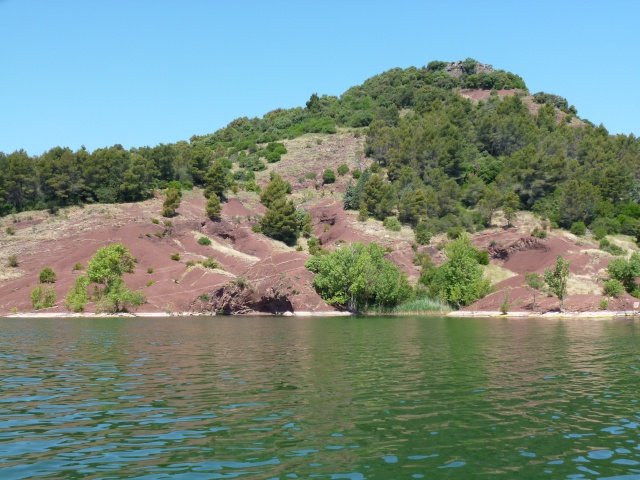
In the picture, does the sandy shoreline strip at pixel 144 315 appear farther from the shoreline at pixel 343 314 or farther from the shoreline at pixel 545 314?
the shoreline at pixel 545 314

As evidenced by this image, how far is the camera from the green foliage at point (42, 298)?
87188mm

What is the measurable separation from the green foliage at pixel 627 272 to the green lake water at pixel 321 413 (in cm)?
5392

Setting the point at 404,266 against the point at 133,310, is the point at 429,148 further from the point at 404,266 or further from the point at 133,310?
the point at 133,310

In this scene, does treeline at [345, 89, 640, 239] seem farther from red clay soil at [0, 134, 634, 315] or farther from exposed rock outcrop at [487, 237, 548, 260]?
exposed rock outcrop at [487, 237, 548, 260]

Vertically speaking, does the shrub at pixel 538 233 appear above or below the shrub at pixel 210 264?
above

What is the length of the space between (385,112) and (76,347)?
158215 mm

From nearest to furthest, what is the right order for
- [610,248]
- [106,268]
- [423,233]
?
[106,268] → [610,248] → [423,233]

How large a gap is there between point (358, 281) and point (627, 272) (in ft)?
129

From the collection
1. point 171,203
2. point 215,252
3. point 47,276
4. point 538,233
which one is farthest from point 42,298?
point 538,233

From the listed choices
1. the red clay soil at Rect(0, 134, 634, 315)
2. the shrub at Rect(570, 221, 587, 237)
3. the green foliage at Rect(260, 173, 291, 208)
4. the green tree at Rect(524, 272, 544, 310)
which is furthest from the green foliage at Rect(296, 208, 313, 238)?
the shrub at Rect(570, 221, 587, 237)

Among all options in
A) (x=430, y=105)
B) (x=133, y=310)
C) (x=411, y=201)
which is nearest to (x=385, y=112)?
(x=430, y=105)

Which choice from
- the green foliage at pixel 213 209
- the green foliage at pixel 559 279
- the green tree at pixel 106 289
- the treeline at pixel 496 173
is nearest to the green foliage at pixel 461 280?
the green foliage at pixel 559 279

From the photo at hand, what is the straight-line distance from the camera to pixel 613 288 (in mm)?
82875

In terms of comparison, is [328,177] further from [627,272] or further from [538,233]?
[627,272]
